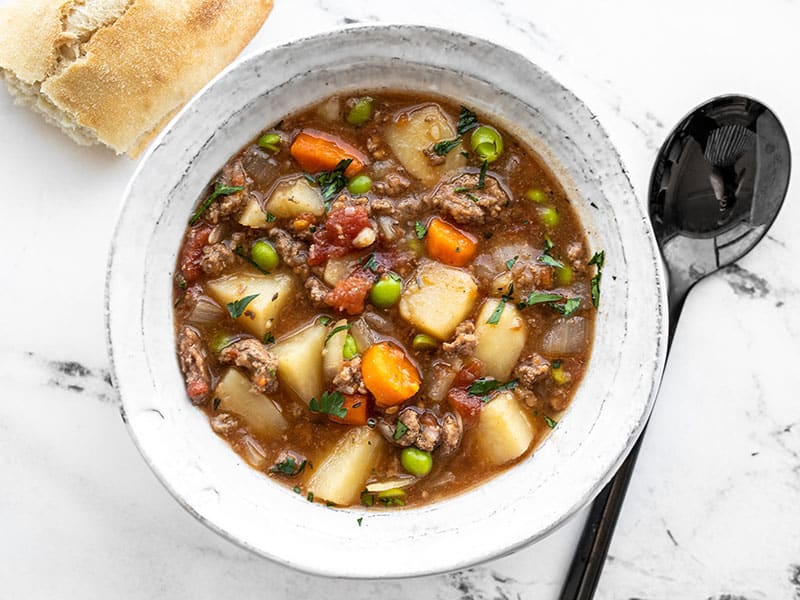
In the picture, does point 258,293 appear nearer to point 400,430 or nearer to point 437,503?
point 400,430

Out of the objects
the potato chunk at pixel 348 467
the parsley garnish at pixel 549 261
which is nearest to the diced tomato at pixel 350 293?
the potato chunk at pixel 348 467

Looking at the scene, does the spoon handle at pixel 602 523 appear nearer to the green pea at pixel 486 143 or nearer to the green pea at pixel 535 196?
the green pea at pixel 535 196

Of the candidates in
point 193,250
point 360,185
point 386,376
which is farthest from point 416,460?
point 193,250

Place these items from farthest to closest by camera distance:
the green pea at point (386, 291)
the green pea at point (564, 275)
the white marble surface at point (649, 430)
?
1. the white marble surface at point (649, 430)
2. the green pea at point (564, 275)
3. the green pea at point (386, 291)

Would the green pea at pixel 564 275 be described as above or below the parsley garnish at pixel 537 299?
above

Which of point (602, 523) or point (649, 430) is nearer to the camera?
point (602, 523)

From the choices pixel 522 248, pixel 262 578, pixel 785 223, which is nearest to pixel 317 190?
pixel 522 248
